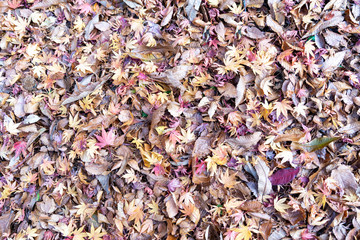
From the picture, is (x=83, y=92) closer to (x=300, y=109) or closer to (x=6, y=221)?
(x=6, y=221)

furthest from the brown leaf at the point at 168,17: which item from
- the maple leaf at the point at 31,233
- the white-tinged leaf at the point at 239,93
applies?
the maple leaf at the point at 31,233

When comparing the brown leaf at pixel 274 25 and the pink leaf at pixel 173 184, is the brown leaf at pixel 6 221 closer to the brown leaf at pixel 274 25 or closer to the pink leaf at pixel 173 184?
the pink leaf at pixel 173 184

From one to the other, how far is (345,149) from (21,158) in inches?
58.1

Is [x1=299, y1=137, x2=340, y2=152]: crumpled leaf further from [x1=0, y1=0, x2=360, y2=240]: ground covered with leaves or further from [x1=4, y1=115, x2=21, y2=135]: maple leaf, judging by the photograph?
[x1=4, y1=115, x2=21, y2=135]: maple leaf

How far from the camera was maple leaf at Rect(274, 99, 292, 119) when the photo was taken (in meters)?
1.09

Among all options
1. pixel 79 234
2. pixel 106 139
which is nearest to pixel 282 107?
pixel 106 139

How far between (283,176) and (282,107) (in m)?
0.28

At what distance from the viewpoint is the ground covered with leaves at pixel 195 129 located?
108 cm

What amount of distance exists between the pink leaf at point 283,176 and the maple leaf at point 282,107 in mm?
221

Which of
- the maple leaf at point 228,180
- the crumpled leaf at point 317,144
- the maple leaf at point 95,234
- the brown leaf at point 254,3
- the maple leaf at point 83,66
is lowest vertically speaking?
the maple leaf at point 95,234

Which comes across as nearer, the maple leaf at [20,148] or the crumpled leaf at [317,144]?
the crumpled leaf at [317,144]

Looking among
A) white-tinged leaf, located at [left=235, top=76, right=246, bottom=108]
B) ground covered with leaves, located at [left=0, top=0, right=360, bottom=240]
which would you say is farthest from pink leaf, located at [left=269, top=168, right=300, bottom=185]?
white-tinged leaf, located at [left=235, top=76, right=246, bottom=108]

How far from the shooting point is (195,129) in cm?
115

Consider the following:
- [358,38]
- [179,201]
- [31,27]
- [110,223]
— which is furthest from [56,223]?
[358,38]
